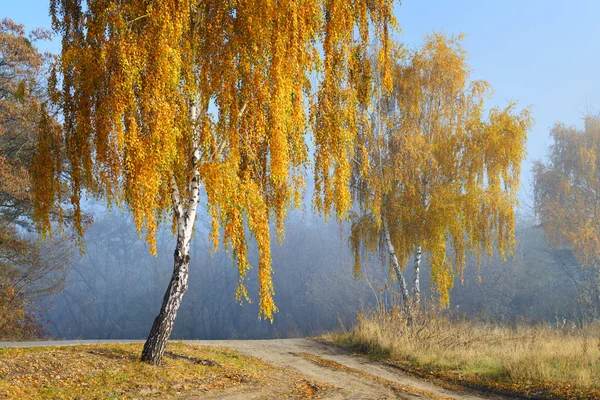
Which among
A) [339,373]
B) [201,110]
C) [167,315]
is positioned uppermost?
[201,110]

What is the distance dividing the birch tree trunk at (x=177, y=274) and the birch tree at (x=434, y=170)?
24.9 feet

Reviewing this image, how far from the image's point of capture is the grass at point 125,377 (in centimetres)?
770

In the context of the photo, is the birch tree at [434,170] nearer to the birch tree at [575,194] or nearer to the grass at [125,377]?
the grass at [125,377]

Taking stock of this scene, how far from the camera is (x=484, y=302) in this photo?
3616 cm

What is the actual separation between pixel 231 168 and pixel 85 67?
8.81 feet

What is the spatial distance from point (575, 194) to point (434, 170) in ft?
62.2

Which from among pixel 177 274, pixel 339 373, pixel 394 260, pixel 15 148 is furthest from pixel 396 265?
pixel 15 148

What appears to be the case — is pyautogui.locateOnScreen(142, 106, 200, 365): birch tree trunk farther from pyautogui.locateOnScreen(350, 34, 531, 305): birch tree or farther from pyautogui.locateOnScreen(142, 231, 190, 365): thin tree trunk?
pyautogui.locateOnScreen(350, 34, 531, 305): birch tree

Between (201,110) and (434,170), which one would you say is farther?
(434,170)

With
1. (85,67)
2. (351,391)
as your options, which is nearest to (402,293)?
(351,391)

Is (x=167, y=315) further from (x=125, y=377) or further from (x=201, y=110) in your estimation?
(x=201, y=110)

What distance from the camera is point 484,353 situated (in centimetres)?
1377

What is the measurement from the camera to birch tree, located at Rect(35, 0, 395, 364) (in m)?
7.99

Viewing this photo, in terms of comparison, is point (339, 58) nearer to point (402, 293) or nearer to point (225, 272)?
point (402, 293)
